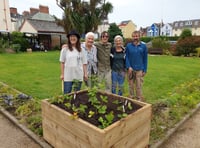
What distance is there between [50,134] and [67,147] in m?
0.44

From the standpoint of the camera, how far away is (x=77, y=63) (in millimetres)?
3105

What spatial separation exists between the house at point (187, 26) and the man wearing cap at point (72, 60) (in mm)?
64027

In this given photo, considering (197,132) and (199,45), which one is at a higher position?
(199,45)

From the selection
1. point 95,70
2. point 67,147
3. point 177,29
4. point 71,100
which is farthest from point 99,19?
point 177,29

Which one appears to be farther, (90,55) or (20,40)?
(20,40)

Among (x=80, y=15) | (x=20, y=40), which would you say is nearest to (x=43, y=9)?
(x=20, y=40)

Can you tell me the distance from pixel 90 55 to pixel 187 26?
67105 millimetres

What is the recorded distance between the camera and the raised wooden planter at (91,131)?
1.81 meters

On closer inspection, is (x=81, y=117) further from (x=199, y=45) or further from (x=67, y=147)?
(x=199, y=45)

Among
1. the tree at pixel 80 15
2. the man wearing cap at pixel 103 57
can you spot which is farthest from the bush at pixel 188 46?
the man wearing cap at pixel 103 57

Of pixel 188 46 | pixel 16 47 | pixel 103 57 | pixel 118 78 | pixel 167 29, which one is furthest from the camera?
pixel 167 29

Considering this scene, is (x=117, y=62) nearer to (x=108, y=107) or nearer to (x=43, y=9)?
(x=108, y=107)

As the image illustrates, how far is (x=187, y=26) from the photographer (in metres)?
60.7

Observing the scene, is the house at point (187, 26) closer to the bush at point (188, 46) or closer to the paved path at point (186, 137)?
the bush at point (188, 46)
